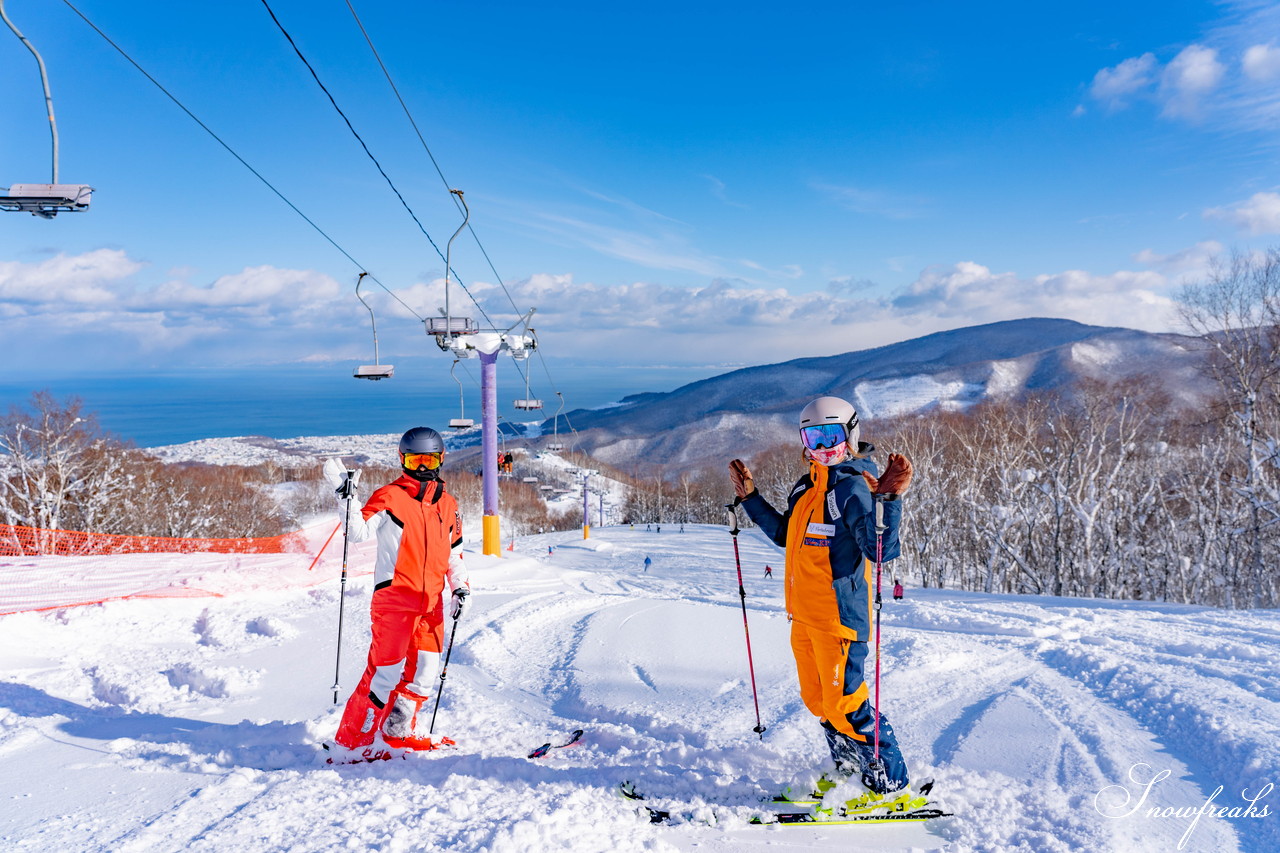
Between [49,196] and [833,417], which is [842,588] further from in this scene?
[49,196]

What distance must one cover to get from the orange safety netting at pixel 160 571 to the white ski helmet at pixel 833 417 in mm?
5570

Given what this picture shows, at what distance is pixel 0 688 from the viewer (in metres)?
4.96

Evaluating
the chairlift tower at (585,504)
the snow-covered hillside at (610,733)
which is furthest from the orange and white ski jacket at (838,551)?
the chairlift tower at (585,504)

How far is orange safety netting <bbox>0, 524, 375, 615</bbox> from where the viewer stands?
8422 mm

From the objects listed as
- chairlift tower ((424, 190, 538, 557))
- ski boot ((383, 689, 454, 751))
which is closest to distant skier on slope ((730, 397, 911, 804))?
ski boot ((383, 689, 454, 751))

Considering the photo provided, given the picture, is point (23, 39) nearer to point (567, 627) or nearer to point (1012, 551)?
point (567, 627)

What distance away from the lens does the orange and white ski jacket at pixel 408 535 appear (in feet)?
13.1

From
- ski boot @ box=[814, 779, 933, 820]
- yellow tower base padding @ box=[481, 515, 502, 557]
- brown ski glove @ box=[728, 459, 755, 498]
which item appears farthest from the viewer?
yellow tower base padding @ box=[481, 515, 502, 557]

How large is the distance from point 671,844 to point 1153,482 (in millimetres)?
30840

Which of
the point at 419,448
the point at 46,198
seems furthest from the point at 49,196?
the point at 419,448

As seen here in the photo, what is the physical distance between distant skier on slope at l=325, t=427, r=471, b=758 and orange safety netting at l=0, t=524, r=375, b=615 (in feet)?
10.8

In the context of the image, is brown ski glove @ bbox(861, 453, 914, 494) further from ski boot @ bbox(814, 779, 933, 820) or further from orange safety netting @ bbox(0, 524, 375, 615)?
orange safety netting @ bbox(0, 524, 375, 615)

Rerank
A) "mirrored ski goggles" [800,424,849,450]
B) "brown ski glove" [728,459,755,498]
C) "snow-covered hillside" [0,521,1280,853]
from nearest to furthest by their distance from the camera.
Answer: "snow-covered hillside" [0,521,1280,853] < "mirrored ski goggles" [800,424,849,450] < "brown ski glove" [728,459,755,498]

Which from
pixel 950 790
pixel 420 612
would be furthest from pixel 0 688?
pixel 950 790
